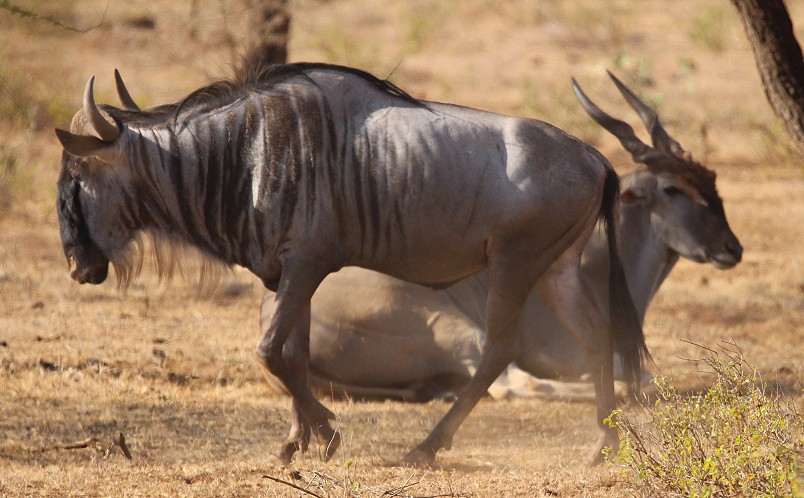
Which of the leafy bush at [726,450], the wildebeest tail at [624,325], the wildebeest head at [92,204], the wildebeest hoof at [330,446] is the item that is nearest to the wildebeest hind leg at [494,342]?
the wildebeest hoof at [330,446]

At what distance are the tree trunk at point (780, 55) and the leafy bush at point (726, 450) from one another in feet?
6.84

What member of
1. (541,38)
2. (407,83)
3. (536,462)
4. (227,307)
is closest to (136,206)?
(536,462)

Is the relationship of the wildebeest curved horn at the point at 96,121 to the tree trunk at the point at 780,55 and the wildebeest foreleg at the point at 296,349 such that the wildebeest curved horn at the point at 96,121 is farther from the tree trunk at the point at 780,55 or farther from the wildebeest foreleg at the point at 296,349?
the tree trunk at the point at 780,55

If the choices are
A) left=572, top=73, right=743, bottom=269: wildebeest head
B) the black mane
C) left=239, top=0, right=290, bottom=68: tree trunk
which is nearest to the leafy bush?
the black mane

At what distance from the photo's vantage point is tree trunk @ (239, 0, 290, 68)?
975 cm

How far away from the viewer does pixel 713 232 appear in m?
6.72

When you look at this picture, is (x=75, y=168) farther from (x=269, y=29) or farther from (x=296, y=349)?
(x=269, y=29)

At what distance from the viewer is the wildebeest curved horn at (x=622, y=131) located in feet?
21.5

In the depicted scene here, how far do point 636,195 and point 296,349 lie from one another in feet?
8.62

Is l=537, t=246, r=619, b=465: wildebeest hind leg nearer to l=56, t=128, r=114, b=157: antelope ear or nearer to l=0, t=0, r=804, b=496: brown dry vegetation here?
l=0, t=0, r=804, b=496: brown dry vegetation

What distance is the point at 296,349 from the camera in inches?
198

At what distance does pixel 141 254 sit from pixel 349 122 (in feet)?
3.36

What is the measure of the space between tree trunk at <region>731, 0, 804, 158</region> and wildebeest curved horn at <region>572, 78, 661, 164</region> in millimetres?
911

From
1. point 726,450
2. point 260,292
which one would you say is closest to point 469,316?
point 260,292
